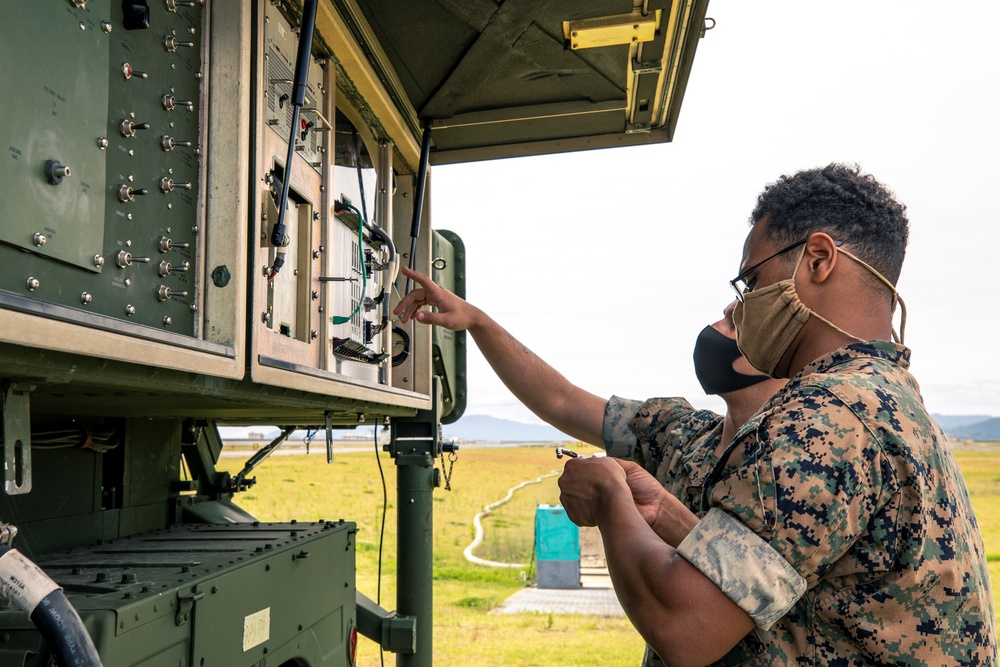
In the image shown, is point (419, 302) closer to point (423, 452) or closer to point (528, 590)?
point (423, 452)

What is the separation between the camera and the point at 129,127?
1461 millimetres

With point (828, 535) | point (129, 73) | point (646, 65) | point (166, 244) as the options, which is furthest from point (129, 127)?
point (646, 65)

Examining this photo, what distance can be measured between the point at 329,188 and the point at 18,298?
1482mm

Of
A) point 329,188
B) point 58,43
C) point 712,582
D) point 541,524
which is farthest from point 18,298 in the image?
point 541,524

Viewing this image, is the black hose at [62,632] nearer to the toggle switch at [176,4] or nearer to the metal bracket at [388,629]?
the toggle switch at [176,4]

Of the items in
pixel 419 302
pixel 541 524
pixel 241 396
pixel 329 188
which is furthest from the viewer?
pixel 541 524

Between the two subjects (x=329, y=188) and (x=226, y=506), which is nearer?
(x=329, y=188)

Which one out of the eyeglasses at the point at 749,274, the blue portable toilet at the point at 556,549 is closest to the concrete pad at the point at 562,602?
the blue portable toilet at the point at 556,549

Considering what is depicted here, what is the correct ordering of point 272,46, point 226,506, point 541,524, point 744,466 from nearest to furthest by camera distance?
point 744,466, point 272,46, point 226,506, point 541,524

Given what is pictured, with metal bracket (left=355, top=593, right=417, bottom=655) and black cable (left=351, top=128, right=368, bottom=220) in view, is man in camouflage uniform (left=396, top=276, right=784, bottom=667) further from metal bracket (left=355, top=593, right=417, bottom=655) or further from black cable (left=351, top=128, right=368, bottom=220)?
metal bracket (left=355, top=593, right=417, bottom=655)

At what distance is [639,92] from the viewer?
3.46 metres

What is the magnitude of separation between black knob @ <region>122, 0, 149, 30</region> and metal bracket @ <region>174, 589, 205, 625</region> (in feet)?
3.78

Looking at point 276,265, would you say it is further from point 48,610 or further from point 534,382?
point 534,382

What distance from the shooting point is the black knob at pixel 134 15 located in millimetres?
1438
